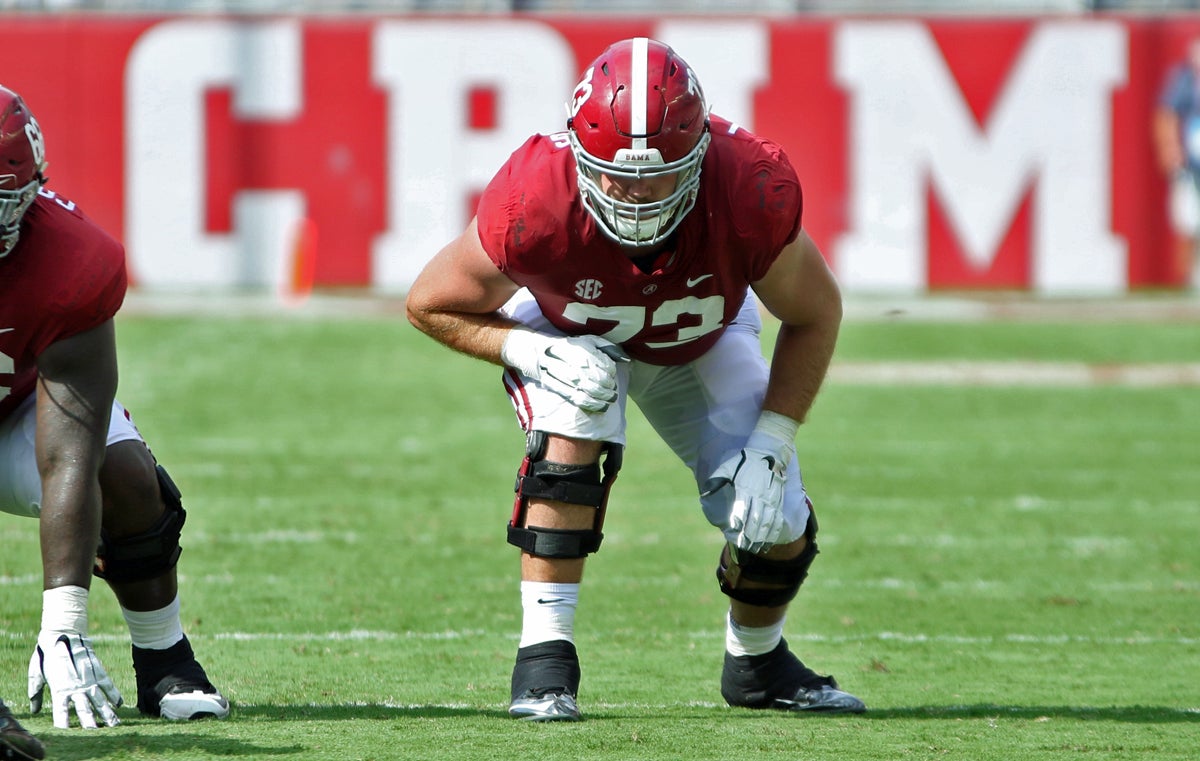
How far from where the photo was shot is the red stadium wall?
52.5 feet

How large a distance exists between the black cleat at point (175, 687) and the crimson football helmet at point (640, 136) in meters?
1.42

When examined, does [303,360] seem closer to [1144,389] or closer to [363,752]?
[1144,389]

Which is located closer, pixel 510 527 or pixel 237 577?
pixel 510 527

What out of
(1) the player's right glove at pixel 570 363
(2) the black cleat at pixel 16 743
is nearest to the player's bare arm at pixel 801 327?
(1) the player's right glove at pixel 570 363

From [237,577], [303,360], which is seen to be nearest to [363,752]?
[237,577]

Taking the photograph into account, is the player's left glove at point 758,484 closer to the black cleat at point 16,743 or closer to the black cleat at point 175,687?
the black cleat at point 175,687

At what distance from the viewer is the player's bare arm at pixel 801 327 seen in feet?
12.9

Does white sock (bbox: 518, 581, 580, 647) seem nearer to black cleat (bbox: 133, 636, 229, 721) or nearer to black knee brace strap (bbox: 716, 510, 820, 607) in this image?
black knee brace strap (bbox: 716, 510, 820, 607)

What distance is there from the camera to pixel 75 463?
11.6 feet

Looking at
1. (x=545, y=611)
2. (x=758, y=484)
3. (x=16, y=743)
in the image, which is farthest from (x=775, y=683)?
(x=16, y=743)

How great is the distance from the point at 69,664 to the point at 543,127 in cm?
1304

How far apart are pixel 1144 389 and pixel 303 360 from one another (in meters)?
5.73

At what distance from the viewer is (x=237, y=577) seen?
5.48 metres

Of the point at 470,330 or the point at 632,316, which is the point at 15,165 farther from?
the point at 632,316
